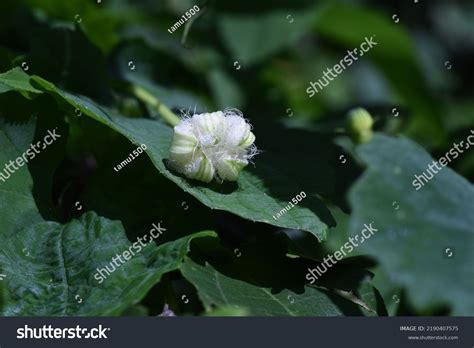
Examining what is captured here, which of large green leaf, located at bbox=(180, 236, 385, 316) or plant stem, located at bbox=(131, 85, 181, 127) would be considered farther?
plant stem, located at bbox=(131, 85, 181, 127)

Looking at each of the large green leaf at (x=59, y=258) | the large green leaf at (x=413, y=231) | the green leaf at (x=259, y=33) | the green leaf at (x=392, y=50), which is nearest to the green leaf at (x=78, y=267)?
the large green leaf at (x=59, y=258)

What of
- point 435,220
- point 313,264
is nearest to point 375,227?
point 435,220

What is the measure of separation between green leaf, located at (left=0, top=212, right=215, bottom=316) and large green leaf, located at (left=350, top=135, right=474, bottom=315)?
0.28 m

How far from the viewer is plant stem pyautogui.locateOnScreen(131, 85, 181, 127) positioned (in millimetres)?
1637

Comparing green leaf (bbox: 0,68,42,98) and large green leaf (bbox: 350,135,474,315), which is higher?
green leaf (bbox: 0,68,42,98)

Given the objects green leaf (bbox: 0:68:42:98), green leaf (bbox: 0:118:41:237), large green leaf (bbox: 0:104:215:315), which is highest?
green leaf (bbox: 0:68:42:98)

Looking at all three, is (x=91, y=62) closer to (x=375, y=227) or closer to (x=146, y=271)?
(x=146, y=271)

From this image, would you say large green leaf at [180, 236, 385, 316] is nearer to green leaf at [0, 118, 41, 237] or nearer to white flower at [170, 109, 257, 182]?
white flower at [170, 109, 257, 182]

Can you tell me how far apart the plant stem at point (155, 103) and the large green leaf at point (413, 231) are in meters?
0.57

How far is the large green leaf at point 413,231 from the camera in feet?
3.30

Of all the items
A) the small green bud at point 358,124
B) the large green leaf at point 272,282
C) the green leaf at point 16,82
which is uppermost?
the green leaf at point 16,82

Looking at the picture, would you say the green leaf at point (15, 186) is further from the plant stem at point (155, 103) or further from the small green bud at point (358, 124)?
the small green bud at point (358, 124)

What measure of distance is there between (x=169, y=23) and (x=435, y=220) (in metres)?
1.86

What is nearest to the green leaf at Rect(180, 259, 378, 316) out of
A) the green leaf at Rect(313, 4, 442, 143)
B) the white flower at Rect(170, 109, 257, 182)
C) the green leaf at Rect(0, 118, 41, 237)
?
the white flower at Rect(170, 109, 257, 182)
